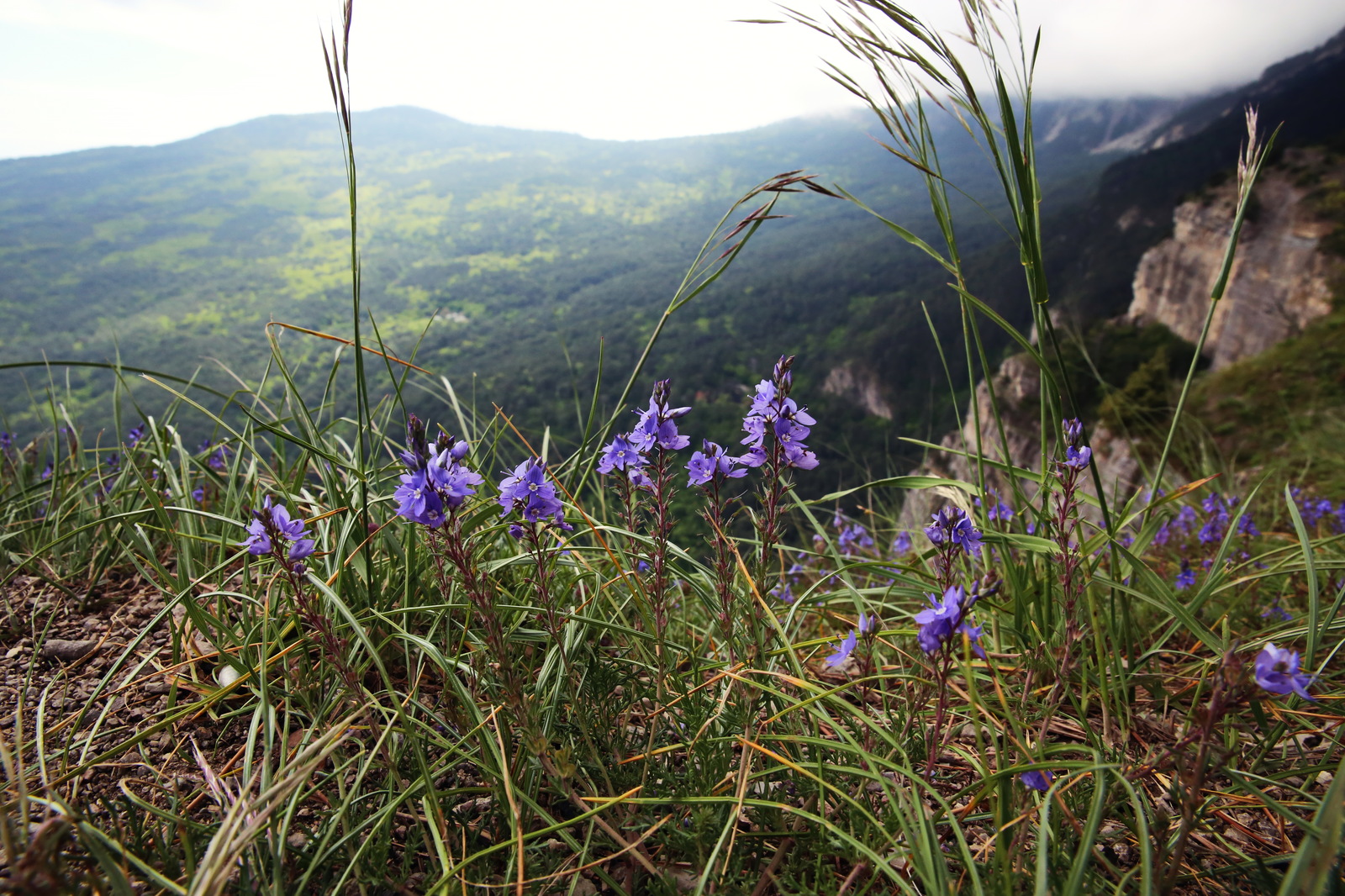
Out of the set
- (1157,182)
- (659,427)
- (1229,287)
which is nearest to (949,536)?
(659,427)

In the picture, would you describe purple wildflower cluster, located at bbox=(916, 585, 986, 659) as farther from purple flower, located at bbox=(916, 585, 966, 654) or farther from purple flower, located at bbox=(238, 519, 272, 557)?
purple flower, located at bbox=(238, 519, 272, 557)

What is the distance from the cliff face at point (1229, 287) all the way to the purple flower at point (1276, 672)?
19996mm

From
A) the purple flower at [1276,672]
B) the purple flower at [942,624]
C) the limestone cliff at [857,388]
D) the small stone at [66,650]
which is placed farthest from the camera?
the limestone cliff at [857,388]

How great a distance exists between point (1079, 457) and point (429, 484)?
6.03 ft

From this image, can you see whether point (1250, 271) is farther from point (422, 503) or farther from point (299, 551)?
point (299, 551)

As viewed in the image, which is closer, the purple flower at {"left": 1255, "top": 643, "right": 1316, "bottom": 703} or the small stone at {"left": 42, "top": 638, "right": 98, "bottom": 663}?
the purple flower at {"left": 1255, "top": 643, "right": 1316, "bottom": 703}

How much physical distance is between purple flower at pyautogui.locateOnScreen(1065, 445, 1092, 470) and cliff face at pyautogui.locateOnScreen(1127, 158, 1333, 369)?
2930 cm

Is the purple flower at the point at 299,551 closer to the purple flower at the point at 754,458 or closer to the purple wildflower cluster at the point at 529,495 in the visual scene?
the purple wildflower cluster at the point at 529,495

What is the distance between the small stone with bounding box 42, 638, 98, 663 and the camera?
238 centimetres

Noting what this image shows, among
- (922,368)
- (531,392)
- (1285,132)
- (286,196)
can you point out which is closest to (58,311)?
(286,196)

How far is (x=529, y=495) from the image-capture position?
167 cm

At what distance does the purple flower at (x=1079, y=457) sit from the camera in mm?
1772

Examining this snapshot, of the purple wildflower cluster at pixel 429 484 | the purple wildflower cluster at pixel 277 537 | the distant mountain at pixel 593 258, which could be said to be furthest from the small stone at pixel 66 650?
the distant mountain at pixel 593 258

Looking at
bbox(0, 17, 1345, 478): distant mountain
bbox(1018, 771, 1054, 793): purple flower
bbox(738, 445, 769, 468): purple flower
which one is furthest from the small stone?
bbox(0, 17, 1345, 478): distant mountain
